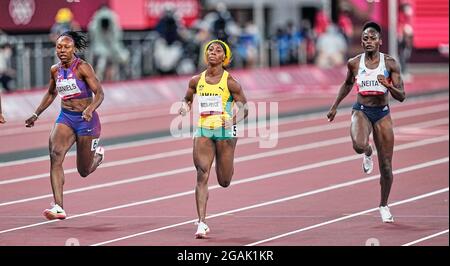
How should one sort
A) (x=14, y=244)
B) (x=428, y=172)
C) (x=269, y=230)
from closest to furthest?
1. (x=14, y=244)
2. (x=269, y=230)
3. (x=428, y=172)

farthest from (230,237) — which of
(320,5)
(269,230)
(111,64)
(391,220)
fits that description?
(320,5)

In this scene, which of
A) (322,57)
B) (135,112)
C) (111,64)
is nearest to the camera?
(135,112)

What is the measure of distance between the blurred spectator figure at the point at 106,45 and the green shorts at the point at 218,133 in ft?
55.6

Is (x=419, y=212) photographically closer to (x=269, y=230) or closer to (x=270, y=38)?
(x=269, y=230)

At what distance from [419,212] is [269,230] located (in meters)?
2.13

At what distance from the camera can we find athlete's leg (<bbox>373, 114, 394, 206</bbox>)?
1371cm

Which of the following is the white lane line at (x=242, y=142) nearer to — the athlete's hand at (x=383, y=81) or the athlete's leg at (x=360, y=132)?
the athlete's leg at (x=360, y=132)

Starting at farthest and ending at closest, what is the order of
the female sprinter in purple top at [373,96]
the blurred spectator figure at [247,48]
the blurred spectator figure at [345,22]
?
1. the blurred spectator figure at [345,22]
2. the blurred spectator figure at [247,48]
3. the female sprinter in purple top at [373,96]

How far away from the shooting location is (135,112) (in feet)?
95.9

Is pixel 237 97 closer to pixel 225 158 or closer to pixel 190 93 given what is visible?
pixel 190 93

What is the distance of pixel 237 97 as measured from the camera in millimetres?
12773

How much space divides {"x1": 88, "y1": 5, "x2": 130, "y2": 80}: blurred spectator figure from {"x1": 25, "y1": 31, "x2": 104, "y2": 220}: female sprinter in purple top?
634 inches

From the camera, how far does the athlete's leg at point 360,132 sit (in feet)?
44.0

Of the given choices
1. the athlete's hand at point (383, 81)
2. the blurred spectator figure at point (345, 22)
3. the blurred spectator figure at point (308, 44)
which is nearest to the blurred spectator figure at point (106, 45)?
the blurred spectator figure at point (308, 44)
